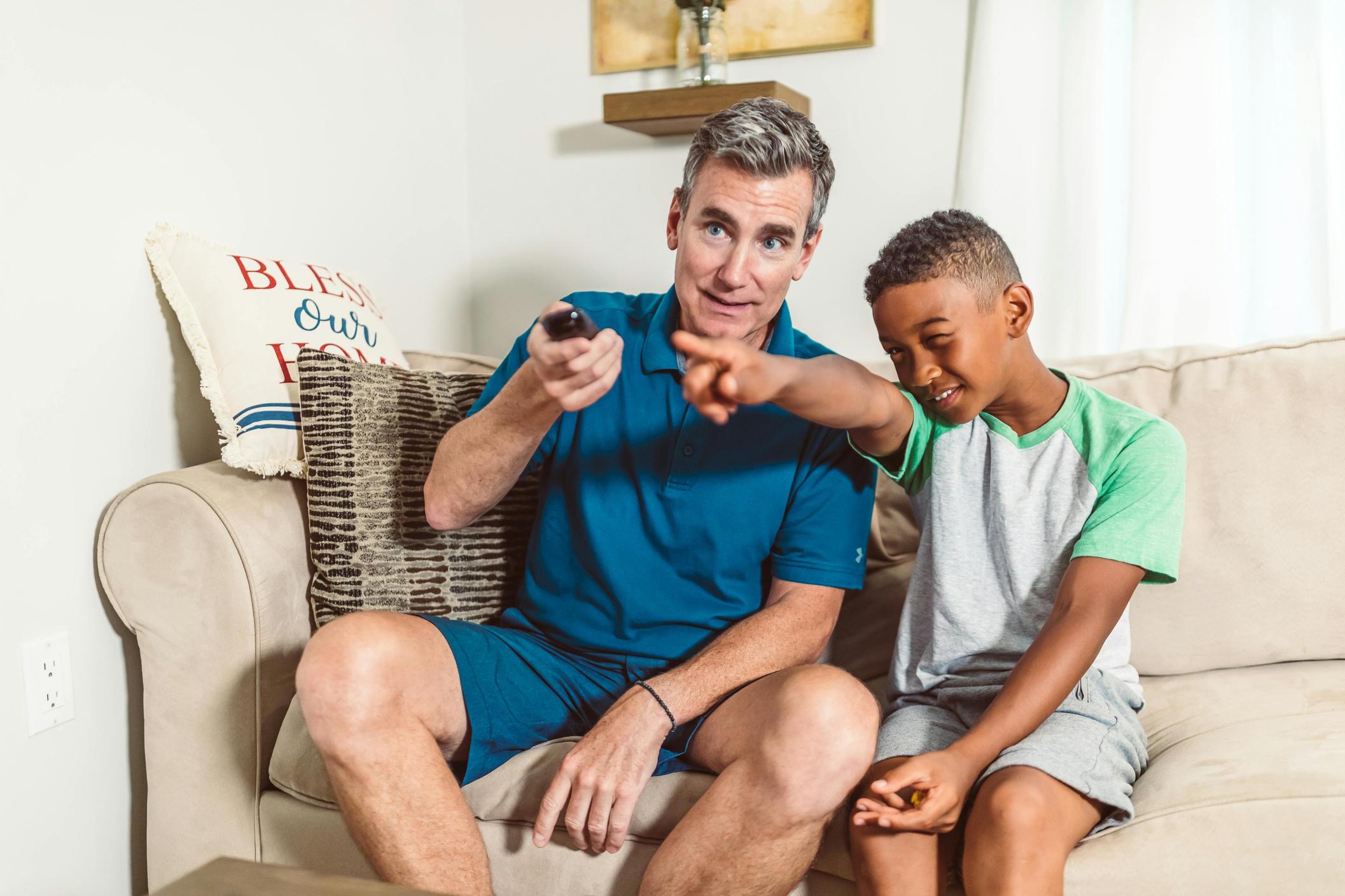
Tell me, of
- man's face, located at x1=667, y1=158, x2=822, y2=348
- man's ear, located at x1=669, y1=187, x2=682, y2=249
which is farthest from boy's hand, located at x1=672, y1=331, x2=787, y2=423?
man's ear, located at x1=669, y1=187, x2=682, y2=249

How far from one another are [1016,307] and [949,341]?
0.39 feet

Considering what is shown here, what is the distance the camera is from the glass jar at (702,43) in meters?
2.09

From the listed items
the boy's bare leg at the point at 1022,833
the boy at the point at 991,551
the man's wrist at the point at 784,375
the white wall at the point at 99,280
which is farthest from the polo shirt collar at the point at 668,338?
the white wall at the point at 99,280

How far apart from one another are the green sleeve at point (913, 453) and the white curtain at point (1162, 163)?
78cm

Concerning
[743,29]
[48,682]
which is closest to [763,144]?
[743,29]

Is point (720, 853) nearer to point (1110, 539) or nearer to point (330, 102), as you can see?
point (1110, 539)

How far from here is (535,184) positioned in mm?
2393

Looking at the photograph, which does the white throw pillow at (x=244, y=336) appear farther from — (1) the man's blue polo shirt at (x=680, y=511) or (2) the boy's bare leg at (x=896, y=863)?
(2) the boy's bare leg at (x=896, y=863)

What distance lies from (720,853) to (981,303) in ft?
2.28

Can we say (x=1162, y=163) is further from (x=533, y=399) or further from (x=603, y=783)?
(x=603, y=783)

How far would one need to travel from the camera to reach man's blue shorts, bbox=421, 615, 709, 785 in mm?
1252

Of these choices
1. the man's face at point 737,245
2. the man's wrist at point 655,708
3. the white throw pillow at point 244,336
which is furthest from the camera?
the white throw pillow at point 244,336

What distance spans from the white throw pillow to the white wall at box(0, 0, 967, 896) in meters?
0.06

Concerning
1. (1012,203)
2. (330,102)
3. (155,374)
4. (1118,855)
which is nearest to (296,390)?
(155,374)
